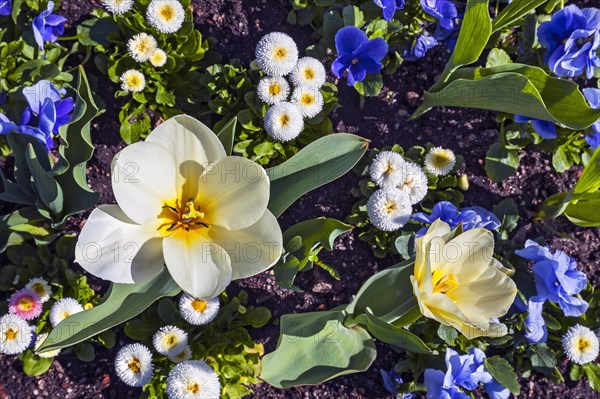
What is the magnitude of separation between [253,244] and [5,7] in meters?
1.16

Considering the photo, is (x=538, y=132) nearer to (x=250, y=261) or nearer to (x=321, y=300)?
(x=321, y=300)

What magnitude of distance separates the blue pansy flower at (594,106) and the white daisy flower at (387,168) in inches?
22.6

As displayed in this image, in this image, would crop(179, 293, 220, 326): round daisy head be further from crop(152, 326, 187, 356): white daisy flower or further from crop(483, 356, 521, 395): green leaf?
crop(483, 356, 521, 395): green leaf

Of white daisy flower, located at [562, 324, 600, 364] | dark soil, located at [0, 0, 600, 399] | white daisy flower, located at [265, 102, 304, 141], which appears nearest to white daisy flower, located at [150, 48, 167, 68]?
dark soil, located at [0, 0, 600, 399]

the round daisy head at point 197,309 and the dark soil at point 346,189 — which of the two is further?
the dark soil at point 346,189

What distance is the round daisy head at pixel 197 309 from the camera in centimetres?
180

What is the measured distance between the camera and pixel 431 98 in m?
1.93

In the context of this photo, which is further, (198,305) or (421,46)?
(421,46)

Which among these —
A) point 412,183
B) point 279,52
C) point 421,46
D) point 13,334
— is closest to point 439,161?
point 412,183

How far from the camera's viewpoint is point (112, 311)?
1453 mm

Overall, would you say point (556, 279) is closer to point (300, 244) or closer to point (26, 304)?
point (300, 244)

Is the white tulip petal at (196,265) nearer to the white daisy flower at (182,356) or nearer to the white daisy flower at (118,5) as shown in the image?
the white daisy flower at (182,356)

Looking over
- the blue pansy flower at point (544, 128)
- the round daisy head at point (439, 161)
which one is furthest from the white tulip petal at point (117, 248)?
the blue pansy flower at point (544, 128)

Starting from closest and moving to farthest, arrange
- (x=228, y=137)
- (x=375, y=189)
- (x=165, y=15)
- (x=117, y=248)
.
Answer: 1. (x=117, y=248)
2. (x=228, y=137)
3. (x=165, y=15)
4. (x=375, y=189)
